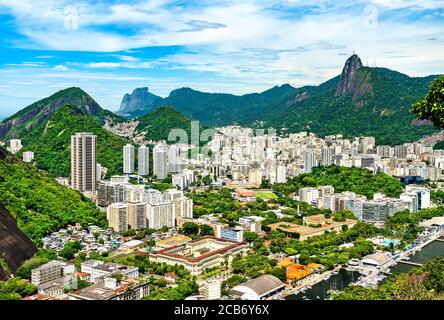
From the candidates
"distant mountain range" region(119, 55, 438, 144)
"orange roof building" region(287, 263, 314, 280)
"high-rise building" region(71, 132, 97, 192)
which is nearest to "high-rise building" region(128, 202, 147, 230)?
→ "high-rise building" region(71, 132, 97, 192)

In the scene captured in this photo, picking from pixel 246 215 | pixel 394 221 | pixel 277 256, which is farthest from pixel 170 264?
pixel 394 221

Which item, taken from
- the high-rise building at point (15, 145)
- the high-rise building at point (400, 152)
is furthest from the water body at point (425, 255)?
the high-rise building at point (15, 145)

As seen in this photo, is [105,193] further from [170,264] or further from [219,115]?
[219,115]

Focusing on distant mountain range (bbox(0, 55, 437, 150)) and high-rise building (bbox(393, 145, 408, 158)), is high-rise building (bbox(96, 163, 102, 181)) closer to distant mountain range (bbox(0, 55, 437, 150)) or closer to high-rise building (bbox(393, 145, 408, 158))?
distant mountain range (bbox(0, 55, 437, 150))

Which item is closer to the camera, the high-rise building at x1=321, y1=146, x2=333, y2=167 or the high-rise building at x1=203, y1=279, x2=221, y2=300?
the high-rise building at x1=203, y1=279, x2=221, y2=300

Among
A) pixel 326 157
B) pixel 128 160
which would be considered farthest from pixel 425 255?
pixel 128 160
